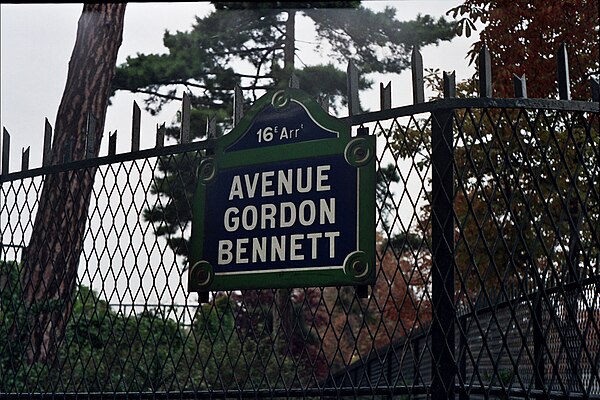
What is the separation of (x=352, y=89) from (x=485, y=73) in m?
0.66

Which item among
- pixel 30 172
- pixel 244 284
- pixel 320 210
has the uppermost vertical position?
pixel 30 172

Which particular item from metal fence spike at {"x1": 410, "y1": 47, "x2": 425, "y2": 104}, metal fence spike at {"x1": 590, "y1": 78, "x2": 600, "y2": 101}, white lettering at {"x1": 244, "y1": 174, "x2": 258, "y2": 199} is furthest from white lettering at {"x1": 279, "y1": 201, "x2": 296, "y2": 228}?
metal fence spike at {"x1": 590, "y1": 78, "x2": 600, "y2": 101}

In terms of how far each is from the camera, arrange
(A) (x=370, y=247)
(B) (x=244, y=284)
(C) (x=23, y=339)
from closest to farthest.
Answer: (A) (x=370, y=247) → (B) (x=244, y=284) → (C) (x=23, y=339)

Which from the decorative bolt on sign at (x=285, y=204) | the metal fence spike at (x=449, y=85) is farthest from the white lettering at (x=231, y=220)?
the metal fence spike at (x=449, y=85)

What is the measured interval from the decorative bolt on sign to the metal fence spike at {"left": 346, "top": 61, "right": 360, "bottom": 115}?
0.11m

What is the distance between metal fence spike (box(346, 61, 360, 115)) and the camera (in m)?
4.44

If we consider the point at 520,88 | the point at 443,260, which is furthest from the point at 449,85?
the point at 443,260

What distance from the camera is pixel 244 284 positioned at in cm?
473

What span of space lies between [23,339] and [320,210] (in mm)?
6582

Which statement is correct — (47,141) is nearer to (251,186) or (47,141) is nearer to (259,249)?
(251,186)

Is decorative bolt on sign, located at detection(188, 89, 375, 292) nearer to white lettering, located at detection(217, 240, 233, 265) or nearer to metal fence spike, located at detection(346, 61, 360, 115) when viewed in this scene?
white lettering, located at detection(217, 240, 233, 265)

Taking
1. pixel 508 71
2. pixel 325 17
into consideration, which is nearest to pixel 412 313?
pixel 325 17

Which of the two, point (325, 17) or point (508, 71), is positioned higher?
point (325, 17)

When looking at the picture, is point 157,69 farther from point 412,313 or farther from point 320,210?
point 320,210
